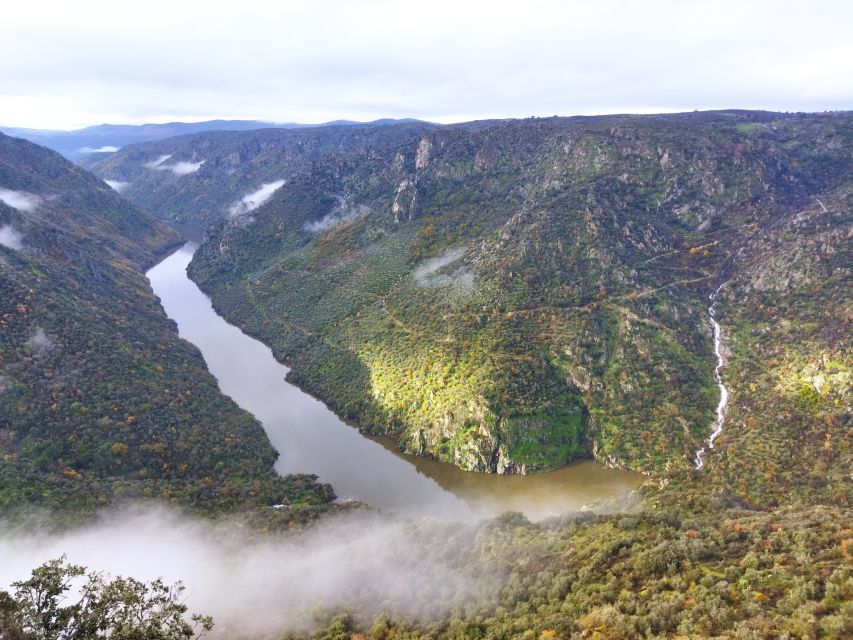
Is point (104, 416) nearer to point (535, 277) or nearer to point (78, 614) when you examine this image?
point (78, 614)

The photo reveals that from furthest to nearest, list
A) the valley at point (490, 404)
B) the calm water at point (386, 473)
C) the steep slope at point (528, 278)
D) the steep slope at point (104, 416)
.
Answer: the steep slope at point (528, 278) < the calm water at point (386, 473) < the steep slope at point (104, 416) < the valley at point (490, 404)

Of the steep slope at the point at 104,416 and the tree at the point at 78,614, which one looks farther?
the steep slope at the point at 104,416

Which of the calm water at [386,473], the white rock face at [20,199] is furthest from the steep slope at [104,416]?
the white rock face at [20,199]

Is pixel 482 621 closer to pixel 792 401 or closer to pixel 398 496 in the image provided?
pixel 398 496

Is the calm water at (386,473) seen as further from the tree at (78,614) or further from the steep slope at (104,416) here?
the tree at (78,614)

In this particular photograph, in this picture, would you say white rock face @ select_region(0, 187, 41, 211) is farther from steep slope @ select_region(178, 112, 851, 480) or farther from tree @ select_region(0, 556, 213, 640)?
tree @ select_region(0, 556, 213, 640)

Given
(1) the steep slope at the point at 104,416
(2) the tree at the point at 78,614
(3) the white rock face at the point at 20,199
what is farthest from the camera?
(3) the white rock face at the point at 20,199

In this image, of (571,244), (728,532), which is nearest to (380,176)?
(571,244)

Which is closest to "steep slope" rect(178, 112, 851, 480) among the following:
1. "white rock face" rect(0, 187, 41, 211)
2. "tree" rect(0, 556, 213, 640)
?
"tree" rect(0, 556, 213, 640)
